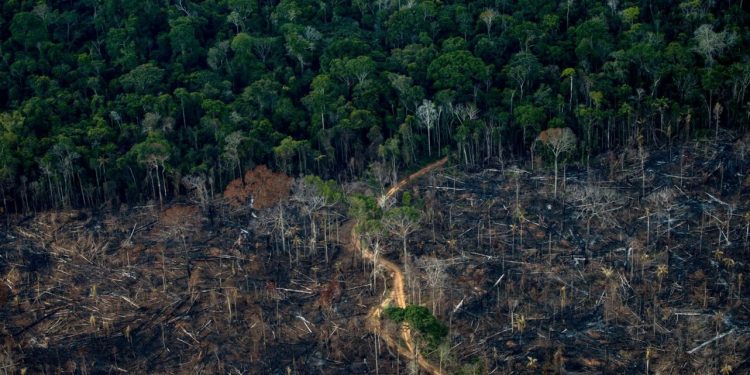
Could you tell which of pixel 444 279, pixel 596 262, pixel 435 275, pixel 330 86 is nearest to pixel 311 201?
pixel 444 279

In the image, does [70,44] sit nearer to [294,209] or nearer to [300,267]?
[294,209]

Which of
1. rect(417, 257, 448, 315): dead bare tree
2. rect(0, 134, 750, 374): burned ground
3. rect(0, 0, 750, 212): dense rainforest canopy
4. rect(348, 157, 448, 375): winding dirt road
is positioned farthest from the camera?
rect(0, 0, 750, 212): dense rainforest canopy

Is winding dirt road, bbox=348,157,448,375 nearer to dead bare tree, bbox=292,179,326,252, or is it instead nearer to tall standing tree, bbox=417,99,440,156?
dead bare tree, bbox=292,179,326,252

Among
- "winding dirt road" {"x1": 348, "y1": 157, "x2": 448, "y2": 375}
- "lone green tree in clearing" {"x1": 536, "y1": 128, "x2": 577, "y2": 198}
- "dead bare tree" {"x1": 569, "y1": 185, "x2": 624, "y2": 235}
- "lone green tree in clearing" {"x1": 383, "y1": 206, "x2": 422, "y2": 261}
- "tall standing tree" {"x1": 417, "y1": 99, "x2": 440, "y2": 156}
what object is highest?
"tall standing tree" {"x1": 417, "y1": 99, "x2": 440, "y2": 156}

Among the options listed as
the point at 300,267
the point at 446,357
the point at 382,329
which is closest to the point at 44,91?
the point at 300,267

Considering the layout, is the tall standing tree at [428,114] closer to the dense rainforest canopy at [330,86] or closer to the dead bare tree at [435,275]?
the dense rainforest canopy at [330,86]

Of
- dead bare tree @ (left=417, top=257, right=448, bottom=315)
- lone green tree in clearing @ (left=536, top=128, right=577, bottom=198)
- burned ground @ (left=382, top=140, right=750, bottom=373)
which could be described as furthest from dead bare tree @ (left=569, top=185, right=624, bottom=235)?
dead bare tree @ (left=417, top=257, right=448, bottom=315)

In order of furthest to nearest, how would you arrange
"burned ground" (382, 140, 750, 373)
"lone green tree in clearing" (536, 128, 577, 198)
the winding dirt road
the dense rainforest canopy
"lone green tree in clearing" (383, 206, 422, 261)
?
the dense rainforest canopy, "lone green tree in clearing" (536, 128, 577, 198), "lone green tree in clearing" (383, 206, 422, 261), the winding dirt road, "burned ground" (382, 140, 750, 373)
